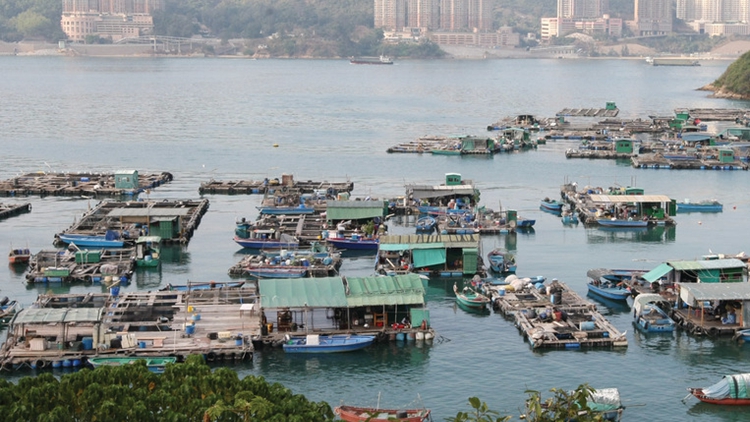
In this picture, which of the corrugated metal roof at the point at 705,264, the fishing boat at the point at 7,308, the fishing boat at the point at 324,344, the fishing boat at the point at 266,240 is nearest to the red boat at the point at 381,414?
the fishing boat at the point at 324,344

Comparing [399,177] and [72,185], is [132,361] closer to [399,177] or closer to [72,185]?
[72,185]

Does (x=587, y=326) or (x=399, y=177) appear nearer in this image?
(x=587, y=326)

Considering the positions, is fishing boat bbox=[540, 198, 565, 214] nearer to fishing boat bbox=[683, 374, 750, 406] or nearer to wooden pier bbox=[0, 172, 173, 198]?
wooden pier bbox=[0, 172, 173, 198]

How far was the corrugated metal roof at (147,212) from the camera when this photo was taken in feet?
115

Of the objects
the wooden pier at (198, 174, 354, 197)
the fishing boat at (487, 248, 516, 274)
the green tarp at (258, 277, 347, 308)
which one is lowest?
the fishing boat at (487, 248, 516, 274)

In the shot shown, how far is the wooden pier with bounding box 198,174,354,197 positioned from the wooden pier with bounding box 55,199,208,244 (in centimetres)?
625

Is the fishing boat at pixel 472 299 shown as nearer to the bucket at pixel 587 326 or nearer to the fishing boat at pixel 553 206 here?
the bucket at pixel 587 326

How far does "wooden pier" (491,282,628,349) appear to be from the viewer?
81.2ft

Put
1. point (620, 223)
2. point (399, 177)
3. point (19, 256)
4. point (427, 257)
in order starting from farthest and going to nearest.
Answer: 1. point (399, 177)
2. point (620, 223)
3. point (19, 256)
4. point (427, 257)

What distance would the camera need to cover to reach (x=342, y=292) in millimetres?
25344

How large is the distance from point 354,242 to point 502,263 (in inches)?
180

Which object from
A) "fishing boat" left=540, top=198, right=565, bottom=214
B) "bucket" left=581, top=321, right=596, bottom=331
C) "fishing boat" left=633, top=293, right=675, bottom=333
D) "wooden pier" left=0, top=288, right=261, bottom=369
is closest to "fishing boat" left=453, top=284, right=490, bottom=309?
"bucket" left=581, top=321, right=596, bottom=331

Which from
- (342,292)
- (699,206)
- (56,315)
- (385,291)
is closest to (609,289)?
(385,291)

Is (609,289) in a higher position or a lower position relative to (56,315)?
lower
